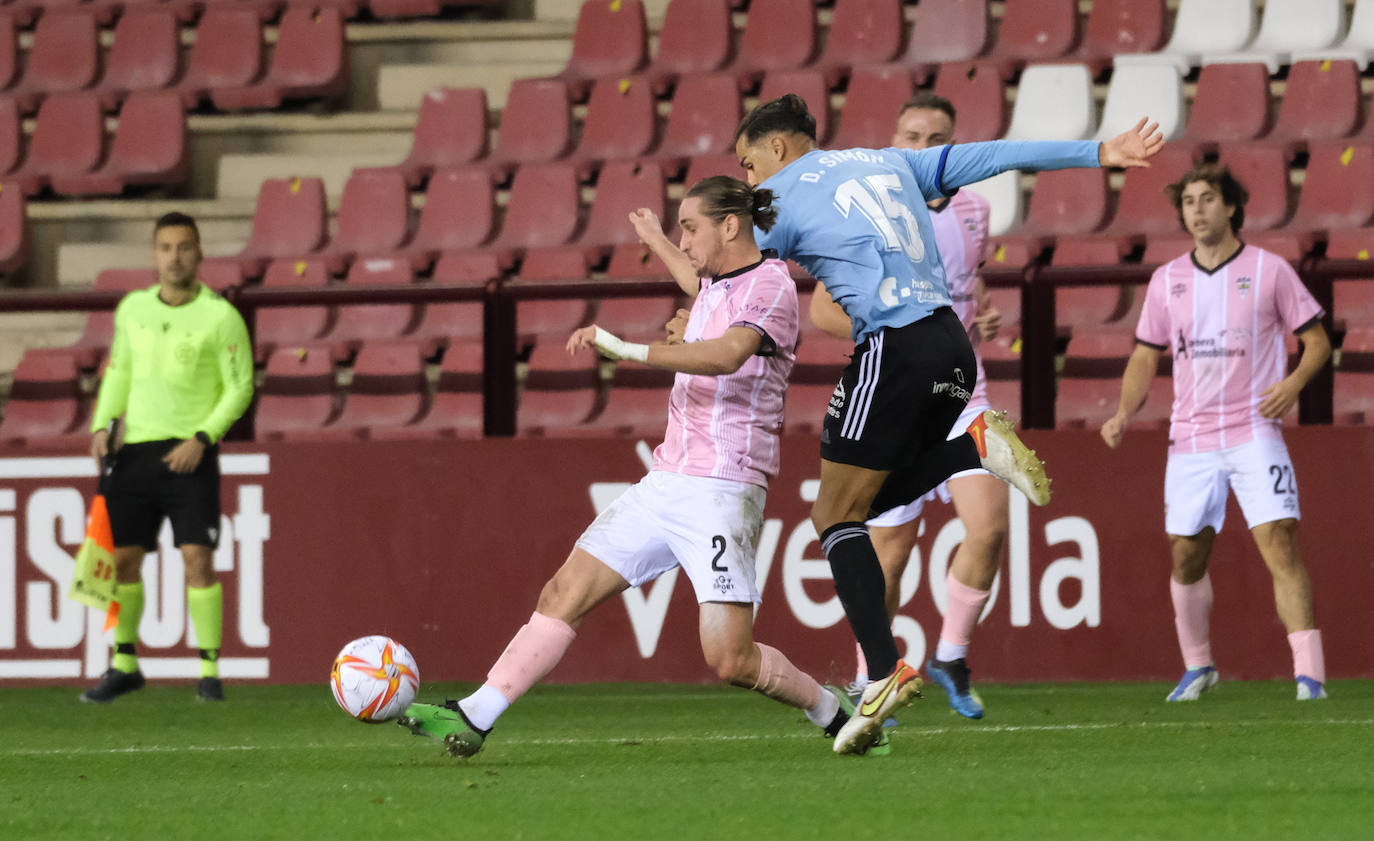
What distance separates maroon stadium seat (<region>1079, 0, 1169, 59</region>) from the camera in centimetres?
1220

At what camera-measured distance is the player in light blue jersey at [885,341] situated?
5.94m

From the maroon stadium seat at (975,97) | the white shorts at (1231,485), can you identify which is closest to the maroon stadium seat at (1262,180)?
the maroon stadium seat at (975,97)

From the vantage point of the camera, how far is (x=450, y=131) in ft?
43.4

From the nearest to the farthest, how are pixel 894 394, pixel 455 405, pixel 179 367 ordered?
pixel 894 394
pixel 179 367
pixel 455 405

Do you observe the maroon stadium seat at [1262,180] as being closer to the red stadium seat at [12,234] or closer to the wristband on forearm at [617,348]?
the wristband on forearm at [617,348]

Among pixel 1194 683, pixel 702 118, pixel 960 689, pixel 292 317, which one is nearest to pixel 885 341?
pixel 960 689

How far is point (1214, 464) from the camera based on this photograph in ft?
27.0

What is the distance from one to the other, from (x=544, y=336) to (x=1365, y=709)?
5.18 metres

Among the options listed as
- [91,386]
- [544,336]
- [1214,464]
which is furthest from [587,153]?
[1214,464]

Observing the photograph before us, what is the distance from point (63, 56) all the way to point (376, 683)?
33.0 ft

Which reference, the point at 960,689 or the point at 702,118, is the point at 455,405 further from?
the point at 960,689

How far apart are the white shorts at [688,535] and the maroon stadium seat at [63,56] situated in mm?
9906

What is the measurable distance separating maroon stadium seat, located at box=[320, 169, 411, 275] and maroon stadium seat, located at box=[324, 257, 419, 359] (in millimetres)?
356

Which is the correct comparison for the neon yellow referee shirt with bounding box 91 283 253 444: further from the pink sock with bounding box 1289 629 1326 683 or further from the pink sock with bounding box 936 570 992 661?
the pink sock with bounding box 1289 629 1326 683
